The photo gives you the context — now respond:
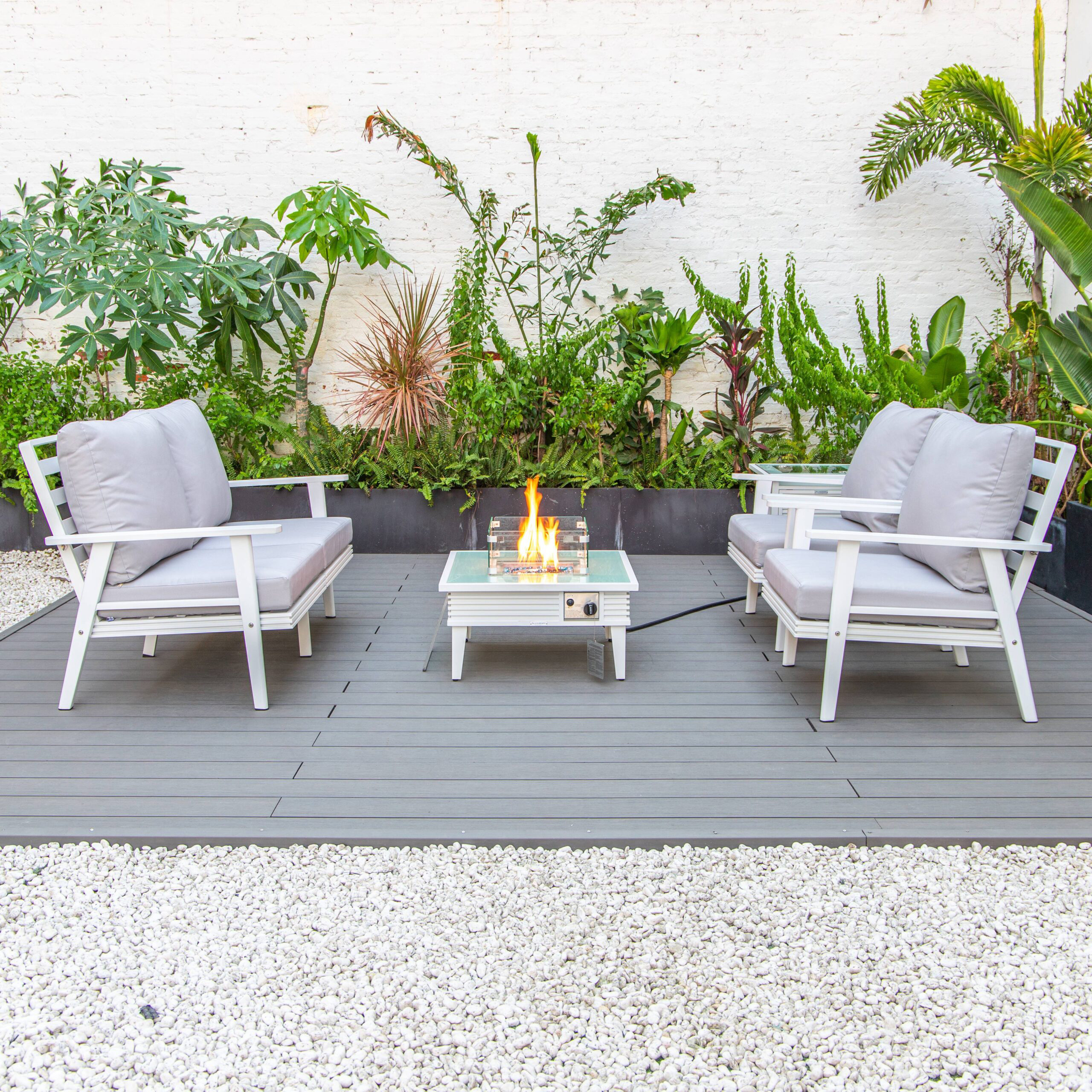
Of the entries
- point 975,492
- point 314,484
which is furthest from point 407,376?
point 975,492

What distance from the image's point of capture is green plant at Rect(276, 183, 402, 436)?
197 inches

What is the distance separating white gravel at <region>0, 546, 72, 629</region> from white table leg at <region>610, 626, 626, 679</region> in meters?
2.74

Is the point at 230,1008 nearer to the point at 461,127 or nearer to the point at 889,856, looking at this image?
the point at 889,856

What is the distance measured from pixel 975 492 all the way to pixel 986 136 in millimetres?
3218

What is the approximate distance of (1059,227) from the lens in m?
3.86

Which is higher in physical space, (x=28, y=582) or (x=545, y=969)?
(x=545, y=969)

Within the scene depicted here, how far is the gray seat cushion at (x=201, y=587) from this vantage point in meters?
2.86

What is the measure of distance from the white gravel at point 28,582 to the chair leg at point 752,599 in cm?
331

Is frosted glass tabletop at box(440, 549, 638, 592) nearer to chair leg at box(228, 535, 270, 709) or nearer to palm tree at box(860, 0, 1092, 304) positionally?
chair leg at box(228, 535, 270, 709)

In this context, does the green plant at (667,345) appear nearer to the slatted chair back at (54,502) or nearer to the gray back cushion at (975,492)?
the gray back cushion at (975,492)

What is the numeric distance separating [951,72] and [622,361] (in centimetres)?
237

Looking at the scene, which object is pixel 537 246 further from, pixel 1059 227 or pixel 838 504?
pixel 838 504

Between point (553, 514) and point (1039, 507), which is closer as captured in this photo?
point (1039, 507)

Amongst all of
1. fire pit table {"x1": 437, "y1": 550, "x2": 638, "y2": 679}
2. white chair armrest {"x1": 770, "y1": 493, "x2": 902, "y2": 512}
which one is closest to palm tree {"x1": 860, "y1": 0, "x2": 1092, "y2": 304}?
white chair armrest {"x1": 770, "y1": 493, "x2": 902, "y2": 512}
